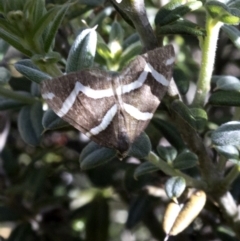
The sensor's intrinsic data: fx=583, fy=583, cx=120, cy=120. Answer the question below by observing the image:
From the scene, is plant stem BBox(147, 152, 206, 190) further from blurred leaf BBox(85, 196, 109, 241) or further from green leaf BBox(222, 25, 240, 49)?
blurred leaf BBox(85, 196, 109, 241)

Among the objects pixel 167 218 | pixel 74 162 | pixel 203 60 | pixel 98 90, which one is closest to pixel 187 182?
pixel 167 218

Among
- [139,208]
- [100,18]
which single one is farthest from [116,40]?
[139,208]

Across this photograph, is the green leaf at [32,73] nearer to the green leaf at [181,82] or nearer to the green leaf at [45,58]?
the green leaf at [45,58]

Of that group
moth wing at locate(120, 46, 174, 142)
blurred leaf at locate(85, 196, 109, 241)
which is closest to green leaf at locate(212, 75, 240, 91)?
moth wing at locate(120, 46, 174, 142)

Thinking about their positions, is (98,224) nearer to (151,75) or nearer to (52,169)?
(52,169)

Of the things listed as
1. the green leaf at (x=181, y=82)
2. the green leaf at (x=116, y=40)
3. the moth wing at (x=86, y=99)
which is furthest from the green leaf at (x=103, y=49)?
the moth wing at (x=86, y=99)
